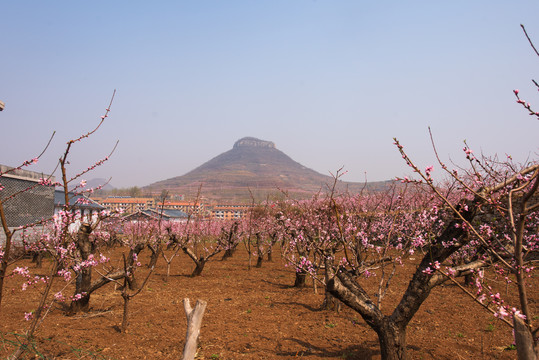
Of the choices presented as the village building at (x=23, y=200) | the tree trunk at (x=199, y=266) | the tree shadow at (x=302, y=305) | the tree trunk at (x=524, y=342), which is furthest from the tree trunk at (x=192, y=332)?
the village building at (x=23, y=200)

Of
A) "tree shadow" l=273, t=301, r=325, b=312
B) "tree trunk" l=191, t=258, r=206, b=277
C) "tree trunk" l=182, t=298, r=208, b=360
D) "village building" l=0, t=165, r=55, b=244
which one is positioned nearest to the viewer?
"tree trunk" l=182, t=298, r=208, b=360

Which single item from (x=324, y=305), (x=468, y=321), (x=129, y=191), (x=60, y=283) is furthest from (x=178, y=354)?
(x=129, y=191)

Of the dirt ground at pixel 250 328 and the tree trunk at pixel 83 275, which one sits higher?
the tree trunk at pixel 83 275

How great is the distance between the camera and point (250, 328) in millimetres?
7613

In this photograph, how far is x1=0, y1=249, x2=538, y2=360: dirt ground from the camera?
6180mm

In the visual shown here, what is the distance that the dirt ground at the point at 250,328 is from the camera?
6.18 m

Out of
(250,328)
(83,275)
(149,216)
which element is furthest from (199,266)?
(149,216)

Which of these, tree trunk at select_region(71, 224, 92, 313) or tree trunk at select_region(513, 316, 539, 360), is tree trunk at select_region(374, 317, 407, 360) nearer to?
tree trunk at select_region(513, 316, 539, 360)

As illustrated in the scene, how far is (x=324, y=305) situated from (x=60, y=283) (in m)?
9.70

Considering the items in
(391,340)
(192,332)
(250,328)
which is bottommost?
(250,328)

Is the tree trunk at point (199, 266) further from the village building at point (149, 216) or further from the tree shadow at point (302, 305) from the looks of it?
the tree shadow at point (302, 305)

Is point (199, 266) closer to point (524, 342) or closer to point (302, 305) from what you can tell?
point (302, 305)

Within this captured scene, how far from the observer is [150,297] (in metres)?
10.5

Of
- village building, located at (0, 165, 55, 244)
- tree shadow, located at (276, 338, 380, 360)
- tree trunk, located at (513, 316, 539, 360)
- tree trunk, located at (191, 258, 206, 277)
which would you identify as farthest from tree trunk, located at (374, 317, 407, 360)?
village building, located at (0, 165, 55, 244)
